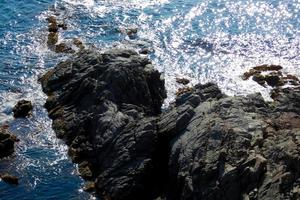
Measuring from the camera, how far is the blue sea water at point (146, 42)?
186 ft

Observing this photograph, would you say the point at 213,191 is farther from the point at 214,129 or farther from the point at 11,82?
the point at 11,82

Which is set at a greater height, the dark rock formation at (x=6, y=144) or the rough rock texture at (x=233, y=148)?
the rough rock texture at (x=233, y=148)

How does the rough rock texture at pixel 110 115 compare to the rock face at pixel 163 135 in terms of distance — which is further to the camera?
the rough rock texture at pixel 110 115

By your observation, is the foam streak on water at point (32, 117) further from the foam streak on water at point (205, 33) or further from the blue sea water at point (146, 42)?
the foam streak on water at point (205, 33)

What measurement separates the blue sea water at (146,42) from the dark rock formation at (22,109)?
2.56 feet

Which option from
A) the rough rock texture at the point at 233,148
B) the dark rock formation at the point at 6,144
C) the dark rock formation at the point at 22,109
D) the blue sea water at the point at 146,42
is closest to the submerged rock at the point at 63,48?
the blue sea water at the point at 146,42

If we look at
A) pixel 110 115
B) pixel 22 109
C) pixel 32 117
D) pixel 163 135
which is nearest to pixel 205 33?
pixel 110 115

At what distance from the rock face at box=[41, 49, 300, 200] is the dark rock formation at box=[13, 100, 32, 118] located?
233cm

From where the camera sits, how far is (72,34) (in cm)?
7738

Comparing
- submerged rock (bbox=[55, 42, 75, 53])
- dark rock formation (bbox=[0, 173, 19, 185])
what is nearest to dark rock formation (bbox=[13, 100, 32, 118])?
dark rock formation (bbox=[0, 173, 19, 185])

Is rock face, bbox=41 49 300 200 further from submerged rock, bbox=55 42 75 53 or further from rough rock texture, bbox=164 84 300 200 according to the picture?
submerged rock, bbox=55 42 75 53

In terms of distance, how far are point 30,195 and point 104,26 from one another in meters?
37.6

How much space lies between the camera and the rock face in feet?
137

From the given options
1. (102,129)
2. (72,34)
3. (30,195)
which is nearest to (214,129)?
(102,129)
